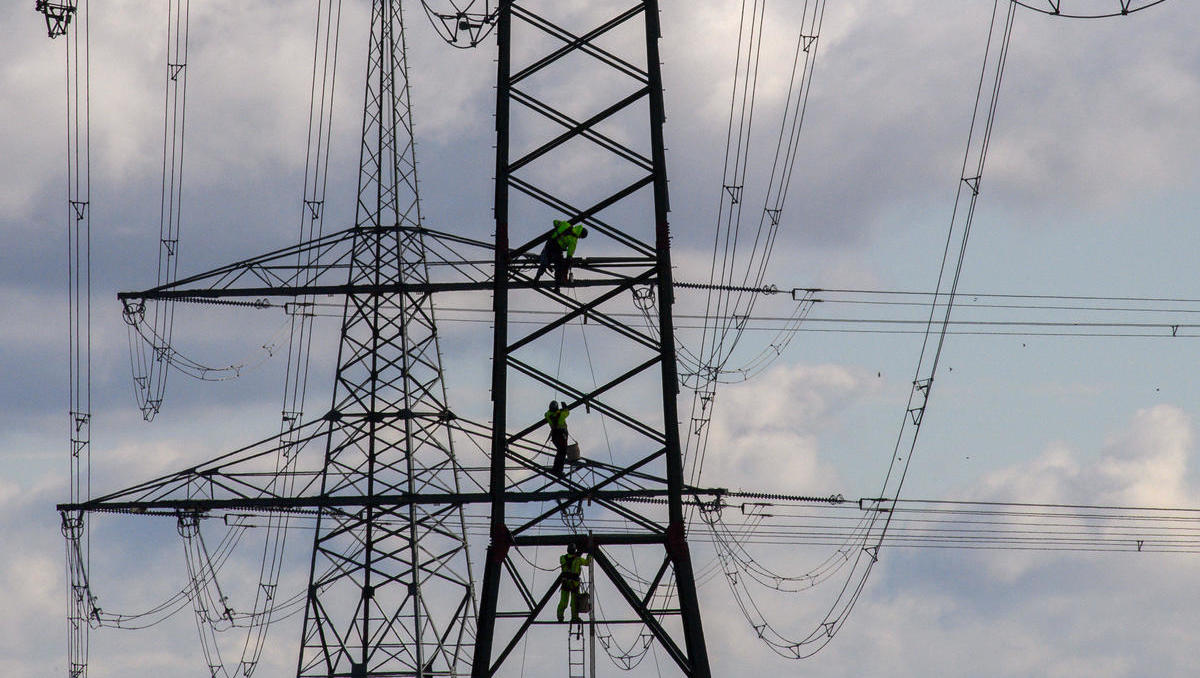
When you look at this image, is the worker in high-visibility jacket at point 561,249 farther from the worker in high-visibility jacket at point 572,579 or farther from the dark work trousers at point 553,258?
the worker in high-visibility jacket at point 572,579

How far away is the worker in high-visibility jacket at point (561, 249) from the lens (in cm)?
2761

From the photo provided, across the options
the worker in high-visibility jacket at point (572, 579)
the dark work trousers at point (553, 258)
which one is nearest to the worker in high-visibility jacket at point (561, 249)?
the dark work trousers at point (553, 258)

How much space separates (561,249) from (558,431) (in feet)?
8.58

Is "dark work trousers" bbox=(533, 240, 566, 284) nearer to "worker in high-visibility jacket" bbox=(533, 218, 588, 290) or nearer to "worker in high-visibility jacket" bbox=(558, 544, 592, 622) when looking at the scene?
"worker in high-visibility jacket" bbox=(533, 218, 588, 290)

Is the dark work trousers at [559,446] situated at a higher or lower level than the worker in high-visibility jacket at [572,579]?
higher

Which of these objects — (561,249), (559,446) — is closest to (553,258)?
(561,249)

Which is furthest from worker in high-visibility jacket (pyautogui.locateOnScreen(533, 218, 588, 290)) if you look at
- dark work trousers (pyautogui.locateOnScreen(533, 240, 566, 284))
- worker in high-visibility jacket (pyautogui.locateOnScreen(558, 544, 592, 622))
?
worker in high-visibility jacket (pyautogui.locateOnScreen(558, 544, 592, 622))

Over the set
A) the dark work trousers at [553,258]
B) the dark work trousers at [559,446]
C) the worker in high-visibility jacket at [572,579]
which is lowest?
the worker in high-visibility jacket at [572,579]

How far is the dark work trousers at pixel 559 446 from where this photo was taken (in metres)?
28.3

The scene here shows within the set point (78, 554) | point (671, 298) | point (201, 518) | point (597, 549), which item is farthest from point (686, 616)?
point (78, 554)

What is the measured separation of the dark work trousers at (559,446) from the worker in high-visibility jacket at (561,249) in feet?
6.97

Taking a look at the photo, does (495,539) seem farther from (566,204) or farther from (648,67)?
(648,67)

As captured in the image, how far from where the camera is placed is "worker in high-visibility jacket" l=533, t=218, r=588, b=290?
27.6m

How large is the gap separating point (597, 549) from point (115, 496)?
54.6ft
